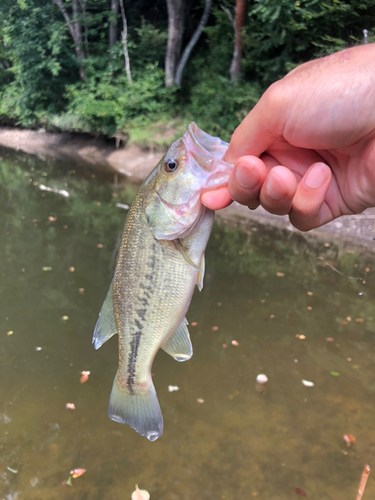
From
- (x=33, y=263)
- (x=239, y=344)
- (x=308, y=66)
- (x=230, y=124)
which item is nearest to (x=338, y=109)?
(x=308, y=66)

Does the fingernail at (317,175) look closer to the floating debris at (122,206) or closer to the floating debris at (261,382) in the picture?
the floating debris at (261,382)

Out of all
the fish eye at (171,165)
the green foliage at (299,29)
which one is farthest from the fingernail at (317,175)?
the green foliage at (299,29)

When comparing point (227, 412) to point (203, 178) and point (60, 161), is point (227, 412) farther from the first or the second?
point (60, 161)

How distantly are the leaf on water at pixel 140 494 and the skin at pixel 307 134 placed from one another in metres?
2.49

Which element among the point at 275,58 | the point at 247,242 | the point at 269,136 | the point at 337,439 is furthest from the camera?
the point at 275,58

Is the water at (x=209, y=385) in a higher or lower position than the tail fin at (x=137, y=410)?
lower

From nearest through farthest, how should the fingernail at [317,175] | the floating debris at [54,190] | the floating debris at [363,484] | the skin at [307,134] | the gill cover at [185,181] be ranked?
1. the skin at [307,134]
2. the fingernail at [317,175]
3. the gill cover at [185,181]
4. the floating debris at [363,484]
5. the floating debris at [54,190]

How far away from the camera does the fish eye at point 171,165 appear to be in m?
1.68

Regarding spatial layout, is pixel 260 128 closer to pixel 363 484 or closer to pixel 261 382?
pixel 363 484

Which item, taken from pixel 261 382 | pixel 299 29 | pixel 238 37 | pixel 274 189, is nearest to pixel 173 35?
pixel 238 37

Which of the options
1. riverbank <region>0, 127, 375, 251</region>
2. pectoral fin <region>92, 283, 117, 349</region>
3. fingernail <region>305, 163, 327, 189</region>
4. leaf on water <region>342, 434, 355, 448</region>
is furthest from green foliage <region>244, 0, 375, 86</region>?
pectoral fin <region>92, 283, 117, 349</region>

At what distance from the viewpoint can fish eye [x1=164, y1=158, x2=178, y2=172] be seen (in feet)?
5.50

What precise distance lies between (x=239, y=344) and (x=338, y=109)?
11.2ft

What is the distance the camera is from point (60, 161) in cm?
1425
